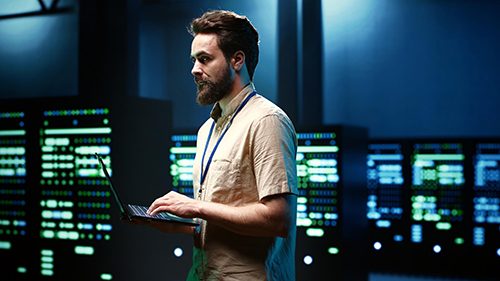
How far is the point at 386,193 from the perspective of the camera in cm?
435

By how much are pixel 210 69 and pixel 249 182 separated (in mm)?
323

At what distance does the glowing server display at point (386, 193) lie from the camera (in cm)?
433

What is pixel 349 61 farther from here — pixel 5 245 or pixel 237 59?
pixel 237 59

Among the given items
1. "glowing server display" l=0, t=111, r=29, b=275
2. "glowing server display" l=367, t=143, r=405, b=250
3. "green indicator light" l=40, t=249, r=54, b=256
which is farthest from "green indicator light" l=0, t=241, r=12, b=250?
A: "glowing server display" l=367, t=143, r=405, b=250

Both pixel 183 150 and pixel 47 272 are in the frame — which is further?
pixel 183 150

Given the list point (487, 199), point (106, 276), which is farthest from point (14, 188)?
point (487, 199)

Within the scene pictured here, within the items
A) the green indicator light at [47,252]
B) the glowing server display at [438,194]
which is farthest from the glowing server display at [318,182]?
the green indicator light at [47,252]

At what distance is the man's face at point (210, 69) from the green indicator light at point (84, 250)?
232 centimetres

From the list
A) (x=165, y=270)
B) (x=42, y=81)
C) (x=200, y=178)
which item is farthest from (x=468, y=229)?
(x=42, y=81)

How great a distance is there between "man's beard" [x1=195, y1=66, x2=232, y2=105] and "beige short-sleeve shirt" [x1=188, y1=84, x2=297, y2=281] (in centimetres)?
5

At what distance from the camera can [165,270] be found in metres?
4.04

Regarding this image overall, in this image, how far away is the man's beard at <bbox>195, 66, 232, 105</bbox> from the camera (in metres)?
1.86

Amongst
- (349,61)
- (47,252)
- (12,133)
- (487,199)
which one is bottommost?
(47,252)

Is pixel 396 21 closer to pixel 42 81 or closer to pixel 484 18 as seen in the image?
pixel 484 18
